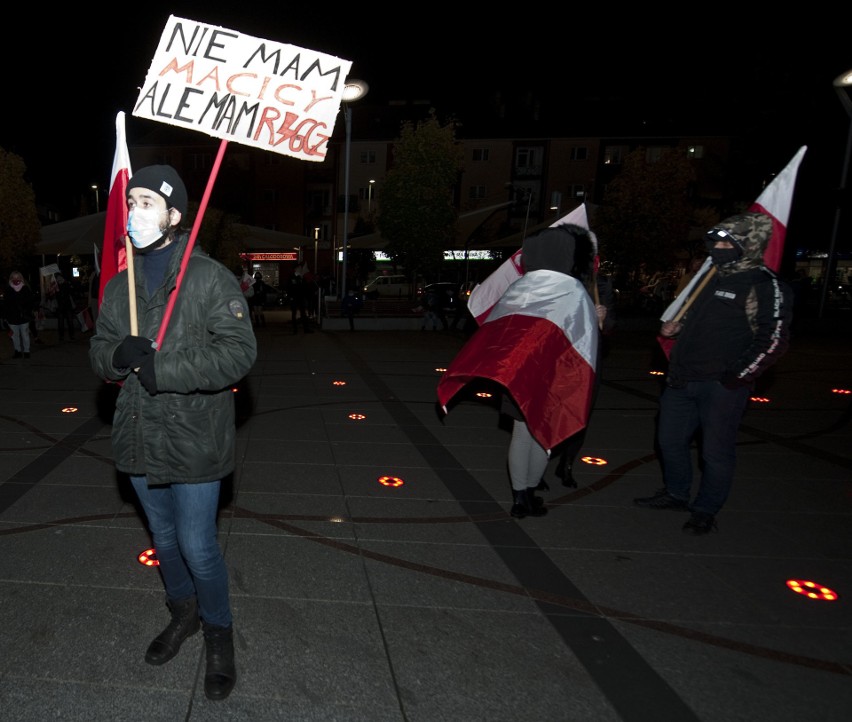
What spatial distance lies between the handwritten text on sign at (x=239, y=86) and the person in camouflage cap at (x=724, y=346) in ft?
8.81

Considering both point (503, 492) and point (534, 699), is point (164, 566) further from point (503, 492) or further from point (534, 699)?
point (503, 492)

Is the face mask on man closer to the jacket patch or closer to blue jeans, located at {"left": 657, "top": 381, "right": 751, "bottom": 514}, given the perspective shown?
blue jeans, located at {"left": 657, "top": 381, "right": 751, "bottom": 514}

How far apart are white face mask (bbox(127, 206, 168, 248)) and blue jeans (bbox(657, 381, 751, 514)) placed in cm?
345

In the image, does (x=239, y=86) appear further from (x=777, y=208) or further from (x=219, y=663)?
(x=777, y=208)

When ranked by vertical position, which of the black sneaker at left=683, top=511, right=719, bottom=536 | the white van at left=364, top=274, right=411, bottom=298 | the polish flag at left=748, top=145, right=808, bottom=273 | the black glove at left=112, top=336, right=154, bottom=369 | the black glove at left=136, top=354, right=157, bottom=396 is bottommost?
the white van at left=364, top=274, right=411, bottom=298

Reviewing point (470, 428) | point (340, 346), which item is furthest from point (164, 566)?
point (340, 346)

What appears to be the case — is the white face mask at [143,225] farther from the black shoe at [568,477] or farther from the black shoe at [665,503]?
the black shoe at [665,503]

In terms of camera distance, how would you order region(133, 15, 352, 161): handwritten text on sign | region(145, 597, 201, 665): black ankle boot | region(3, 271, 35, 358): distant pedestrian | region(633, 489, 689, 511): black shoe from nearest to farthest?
region(145, 597, 201, 665): black ankle boot < region(133, 15, 352, 161): handwritten text on sign < region(633, 489, 689, 511): black shoe < region(3, 271, 35, 358): distant pedestrian

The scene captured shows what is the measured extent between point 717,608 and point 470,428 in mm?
3884

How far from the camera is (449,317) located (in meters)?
21.9

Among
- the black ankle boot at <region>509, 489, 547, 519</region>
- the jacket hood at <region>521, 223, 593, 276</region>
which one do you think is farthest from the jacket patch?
the black ankle boot at <region>509, 489, 547, 519</region>

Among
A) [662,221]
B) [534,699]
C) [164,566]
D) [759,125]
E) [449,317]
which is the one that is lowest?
[449,317]

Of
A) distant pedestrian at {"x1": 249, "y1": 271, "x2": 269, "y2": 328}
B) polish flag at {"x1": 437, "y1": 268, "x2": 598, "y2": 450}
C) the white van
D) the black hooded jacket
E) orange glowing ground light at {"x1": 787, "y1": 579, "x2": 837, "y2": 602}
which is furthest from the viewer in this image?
the white van

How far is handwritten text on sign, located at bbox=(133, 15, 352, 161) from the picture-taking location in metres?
2.87
